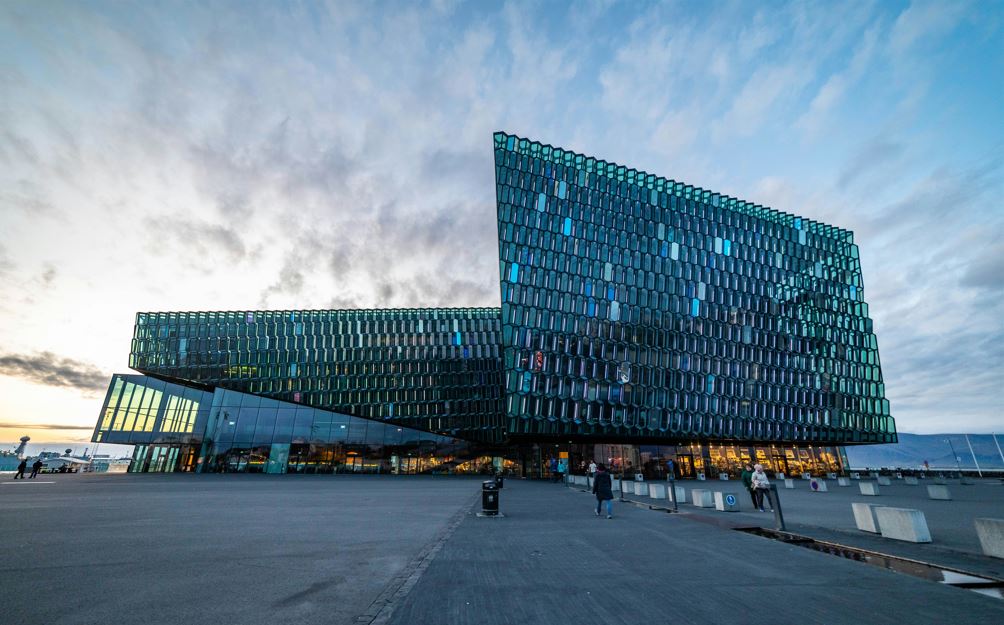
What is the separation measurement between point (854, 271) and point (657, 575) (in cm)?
8594

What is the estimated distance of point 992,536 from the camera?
819 cm

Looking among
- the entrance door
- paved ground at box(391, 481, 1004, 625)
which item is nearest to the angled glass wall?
the entrance door

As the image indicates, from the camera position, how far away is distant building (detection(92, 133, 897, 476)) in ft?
173

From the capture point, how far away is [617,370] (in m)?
52.8

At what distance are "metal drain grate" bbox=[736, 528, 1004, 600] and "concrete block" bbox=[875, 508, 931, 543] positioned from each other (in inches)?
72.1

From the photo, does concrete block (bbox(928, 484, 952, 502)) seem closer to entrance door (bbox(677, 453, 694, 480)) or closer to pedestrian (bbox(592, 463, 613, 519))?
pedestrian (bbox(592, 463, 613, 519))

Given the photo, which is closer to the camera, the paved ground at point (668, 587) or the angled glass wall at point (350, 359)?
the paved ground at point (668, 587)

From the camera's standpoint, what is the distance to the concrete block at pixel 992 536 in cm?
802

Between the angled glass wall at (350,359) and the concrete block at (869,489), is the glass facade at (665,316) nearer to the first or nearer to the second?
the angled glass wall at (350,359)

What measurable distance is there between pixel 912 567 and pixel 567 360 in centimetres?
4342

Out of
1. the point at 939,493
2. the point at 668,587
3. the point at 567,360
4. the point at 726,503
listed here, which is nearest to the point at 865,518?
the point at 726,503

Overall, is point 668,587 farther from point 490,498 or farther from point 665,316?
point 665,316

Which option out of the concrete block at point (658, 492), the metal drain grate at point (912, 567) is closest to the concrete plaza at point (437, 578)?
the metal drain grate at point (912, 567)

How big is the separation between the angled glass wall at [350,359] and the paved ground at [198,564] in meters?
51.1
